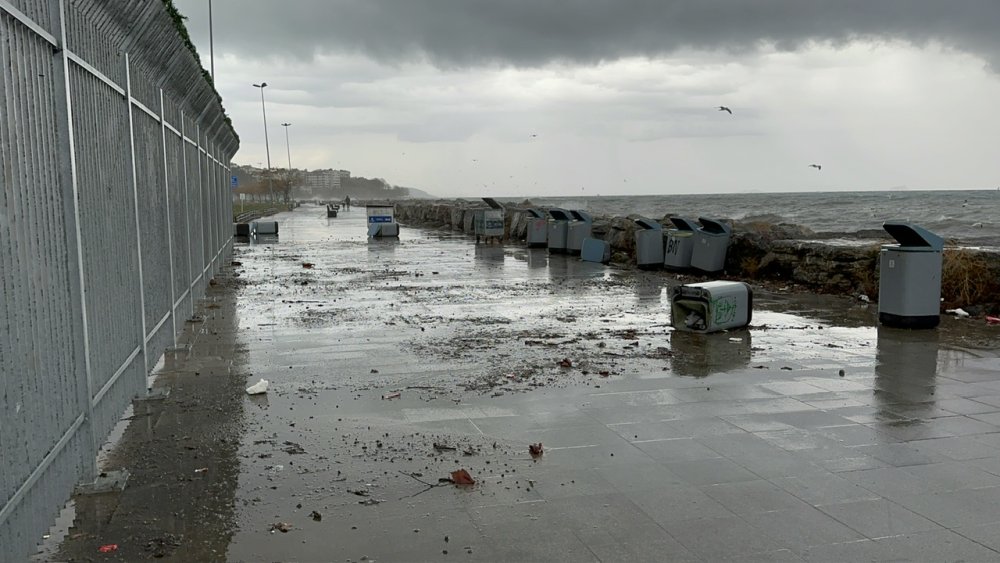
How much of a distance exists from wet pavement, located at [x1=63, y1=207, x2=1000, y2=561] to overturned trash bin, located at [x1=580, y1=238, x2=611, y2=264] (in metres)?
9.70

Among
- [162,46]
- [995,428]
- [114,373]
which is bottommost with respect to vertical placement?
[995,428]

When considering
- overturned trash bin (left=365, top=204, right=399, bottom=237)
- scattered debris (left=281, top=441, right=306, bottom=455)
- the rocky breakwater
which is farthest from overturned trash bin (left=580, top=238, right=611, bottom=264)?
scattered debris (left=281, top=441, right=306, bottom=455)

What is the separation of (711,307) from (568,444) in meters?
5.02

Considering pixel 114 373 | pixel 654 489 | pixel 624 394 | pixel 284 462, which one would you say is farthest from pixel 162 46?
pixel 654 489

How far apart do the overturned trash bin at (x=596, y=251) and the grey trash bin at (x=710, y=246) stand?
11.8 ft

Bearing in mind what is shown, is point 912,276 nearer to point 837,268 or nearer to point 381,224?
point 837,268

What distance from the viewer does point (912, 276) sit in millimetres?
10500

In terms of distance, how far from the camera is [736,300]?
1064cm

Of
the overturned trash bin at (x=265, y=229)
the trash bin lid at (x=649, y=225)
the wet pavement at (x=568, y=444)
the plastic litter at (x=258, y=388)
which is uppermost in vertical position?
the trash bin lid at (x=649, y=225)

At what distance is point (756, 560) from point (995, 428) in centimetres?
343

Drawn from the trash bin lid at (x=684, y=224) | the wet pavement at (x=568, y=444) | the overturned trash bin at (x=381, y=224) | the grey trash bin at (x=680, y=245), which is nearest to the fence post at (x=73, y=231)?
the wet pavement at (x=568, y=444)

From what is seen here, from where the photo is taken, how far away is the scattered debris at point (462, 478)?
5.10 meters

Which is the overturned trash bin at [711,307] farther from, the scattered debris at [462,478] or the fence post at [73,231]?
the fence post at [73,231]

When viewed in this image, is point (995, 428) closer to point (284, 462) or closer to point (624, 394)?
point (624, 394)
